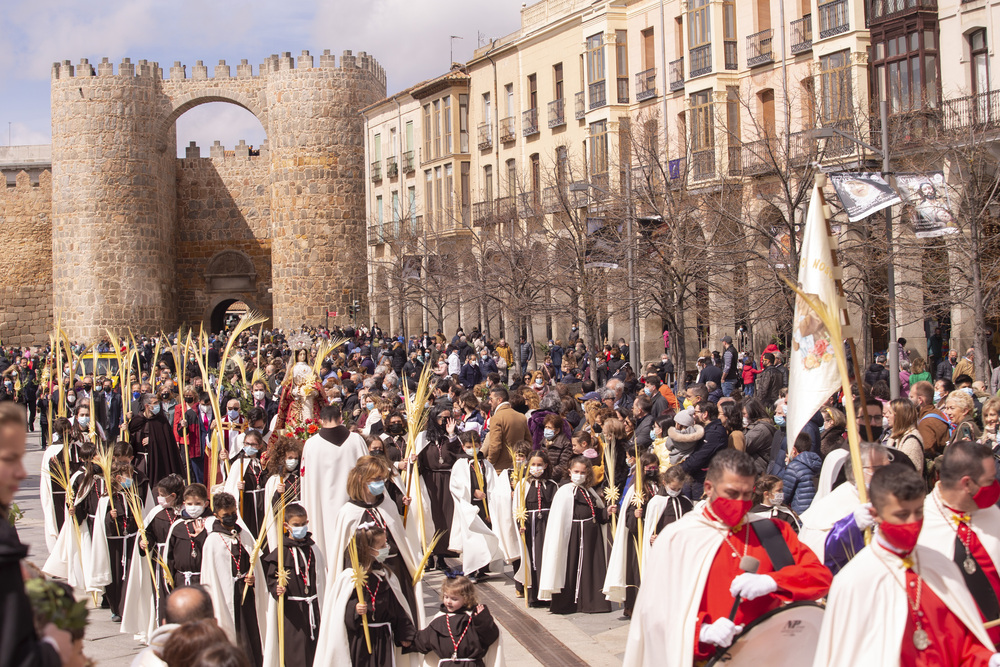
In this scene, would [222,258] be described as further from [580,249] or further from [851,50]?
[851,50]

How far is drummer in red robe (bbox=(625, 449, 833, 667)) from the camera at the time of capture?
196 inches

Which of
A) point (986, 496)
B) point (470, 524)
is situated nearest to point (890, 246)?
point (470, 524)

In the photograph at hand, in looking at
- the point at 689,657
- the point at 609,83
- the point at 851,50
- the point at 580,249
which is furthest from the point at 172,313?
the point at 689,657

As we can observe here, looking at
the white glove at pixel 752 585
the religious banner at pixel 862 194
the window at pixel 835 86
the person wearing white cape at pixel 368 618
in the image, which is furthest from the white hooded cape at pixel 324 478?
the window at pixel 835 86

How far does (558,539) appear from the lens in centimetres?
995

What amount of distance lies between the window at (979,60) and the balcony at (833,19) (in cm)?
285

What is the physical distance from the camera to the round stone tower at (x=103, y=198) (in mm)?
47719

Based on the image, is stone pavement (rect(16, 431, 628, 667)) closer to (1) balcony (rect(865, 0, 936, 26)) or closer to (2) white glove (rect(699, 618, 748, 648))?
(2) white glove (rect(699, 618, 748, 648))

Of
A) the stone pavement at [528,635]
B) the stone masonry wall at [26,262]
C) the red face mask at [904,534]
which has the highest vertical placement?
the stone masonry wall at [26,262]

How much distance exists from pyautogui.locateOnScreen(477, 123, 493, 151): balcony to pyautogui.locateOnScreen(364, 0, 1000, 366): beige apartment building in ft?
0.22

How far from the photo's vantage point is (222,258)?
170ft

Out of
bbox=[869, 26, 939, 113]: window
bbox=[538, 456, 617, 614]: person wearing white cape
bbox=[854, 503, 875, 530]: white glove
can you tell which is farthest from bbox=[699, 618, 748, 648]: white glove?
bbox=[869, 26, 939, 113]: window

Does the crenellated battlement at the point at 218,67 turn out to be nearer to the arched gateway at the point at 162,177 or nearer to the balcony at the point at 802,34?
the arched gateway at the point at 162,177

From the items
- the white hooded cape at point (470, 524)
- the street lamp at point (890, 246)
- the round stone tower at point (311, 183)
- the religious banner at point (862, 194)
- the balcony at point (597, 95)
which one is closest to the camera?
the white hooded cape at point (470, 524)
